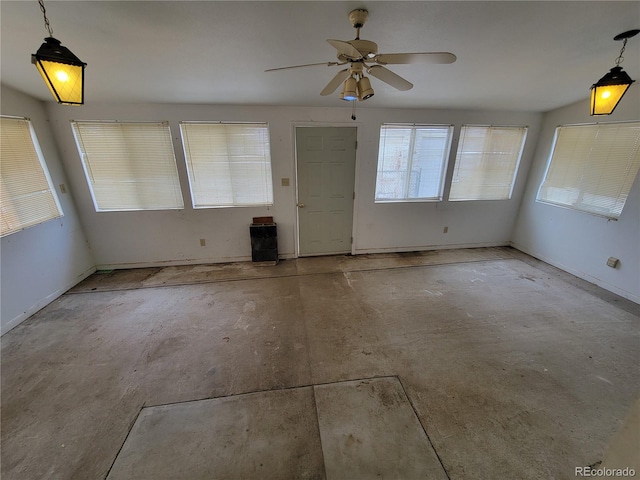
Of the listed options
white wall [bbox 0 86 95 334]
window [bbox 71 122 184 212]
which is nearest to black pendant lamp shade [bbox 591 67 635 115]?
window [bbox 71 122 184 212]

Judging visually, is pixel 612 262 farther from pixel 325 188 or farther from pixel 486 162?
pixel 325 188

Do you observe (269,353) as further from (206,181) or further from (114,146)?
(114,146)

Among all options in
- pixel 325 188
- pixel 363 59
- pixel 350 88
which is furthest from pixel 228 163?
pixel 363 59

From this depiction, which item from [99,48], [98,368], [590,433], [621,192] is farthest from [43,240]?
[621,192]

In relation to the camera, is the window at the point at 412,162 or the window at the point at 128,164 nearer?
the window at the point at 128,164

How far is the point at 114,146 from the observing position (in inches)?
133

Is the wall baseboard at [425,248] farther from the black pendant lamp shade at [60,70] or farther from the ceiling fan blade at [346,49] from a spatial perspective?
the black pendant lamp shade at [60,70]

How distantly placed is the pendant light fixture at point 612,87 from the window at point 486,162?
1.80m

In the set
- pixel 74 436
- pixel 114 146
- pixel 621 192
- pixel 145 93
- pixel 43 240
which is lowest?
pixel 74 436

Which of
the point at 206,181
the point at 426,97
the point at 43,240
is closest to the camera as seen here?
the point at 43,240

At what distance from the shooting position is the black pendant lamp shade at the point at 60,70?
1.38 metres

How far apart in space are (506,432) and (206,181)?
4139 millimetres

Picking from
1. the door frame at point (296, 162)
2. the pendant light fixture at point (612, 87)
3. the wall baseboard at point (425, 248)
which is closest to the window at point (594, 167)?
the wall baseboard at point (425, 248)

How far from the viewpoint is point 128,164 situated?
3482 mm
